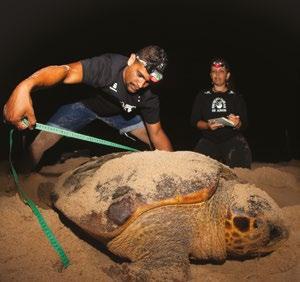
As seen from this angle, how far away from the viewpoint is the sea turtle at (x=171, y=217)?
4.80ft

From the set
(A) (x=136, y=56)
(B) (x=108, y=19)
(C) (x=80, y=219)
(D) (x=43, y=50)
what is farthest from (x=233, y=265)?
(B) (x=108, y=19)

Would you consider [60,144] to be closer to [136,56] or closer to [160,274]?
[136,56]

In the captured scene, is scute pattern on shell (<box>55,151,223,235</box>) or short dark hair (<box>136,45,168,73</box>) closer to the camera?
scute pattern on shell (<box>55,151,223,235</box>)

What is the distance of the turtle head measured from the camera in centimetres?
153

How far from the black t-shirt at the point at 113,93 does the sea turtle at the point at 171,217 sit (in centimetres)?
102

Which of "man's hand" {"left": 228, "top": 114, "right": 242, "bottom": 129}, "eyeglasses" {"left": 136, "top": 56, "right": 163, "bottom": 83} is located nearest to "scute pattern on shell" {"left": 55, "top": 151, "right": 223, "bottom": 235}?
"eyeglasses" {"left": 136, "top": 56, "right": 163, "bottom": 83}

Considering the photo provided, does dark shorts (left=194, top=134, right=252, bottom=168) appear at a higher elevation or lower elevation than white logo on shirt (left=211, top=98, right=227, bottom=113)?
lower

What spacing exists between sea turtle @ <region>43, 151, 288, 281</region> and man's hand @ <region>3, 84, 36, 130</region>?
51 cm

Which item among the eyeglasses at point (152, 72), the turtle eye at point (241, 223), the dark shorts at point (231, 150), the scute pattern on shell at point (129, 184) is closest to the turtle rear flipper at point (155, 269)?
the scute pattern on shell at point (129, 184)

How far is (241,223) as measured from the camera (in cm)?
153

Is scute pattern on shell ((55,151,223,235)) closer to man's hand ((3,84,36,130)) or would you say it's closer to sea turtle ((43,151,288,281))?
sea turtle ((43,151,288,281))

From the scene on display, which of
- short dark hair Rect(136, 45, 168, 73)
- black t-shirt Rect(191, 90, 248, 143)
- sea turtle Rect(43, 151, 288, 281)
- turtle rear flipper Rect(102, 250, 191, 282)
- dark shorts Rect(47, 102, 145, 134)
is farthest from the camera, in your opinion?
black t-shirt Rect(191, 90, 248, 143)

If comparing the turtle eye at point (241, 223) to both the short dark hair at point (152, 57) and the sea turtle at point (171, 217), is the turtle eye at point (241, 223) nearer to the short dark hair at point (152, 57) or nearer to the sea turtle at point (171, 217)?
the sea turtle at point (171, 217)

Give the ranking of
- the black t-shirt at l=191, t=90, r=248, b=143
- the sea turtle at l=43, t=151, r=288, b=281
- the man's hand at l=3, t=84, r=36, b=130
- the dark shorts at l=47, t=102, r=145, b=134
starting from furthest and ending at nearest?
the black t-shirt at l=191, t=90, r=248, b=143, the dark shorts at l=47, t=102, r=145, b=134, the man's hand at l=3, t=84, r=36, b=130, the sea turtle at l=43, t=151, r=288, b=281
